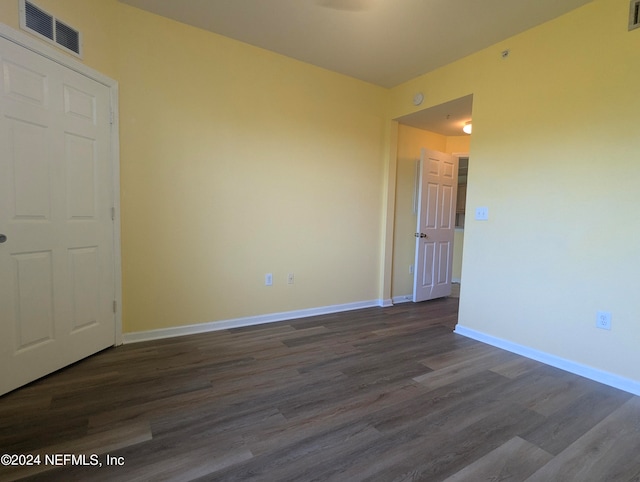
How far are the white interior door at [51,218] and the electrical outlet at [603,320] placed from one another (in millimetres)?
3737

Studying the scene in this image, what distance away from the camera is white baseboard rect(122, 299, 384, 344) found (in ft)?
8.87

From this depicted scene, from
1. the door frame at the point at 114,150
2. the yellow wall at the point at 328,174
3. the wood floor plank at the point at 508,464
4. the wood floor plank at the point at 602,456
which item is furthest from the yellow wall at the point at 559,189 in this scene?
the door frame at the point at 114,150

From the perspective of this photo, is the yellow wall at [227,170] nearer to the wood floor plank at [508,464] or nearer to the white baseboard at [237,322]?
the white baseboard at [237,322]

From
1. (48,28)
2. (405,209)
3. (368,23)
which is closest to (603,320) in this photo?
(405,209)

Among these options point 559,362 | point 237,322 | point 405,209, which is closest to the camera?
point 559,362

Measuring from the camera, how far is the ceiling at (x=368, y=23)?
2.36 metres

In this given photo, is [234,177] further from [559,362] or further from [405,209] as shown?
[559,362]

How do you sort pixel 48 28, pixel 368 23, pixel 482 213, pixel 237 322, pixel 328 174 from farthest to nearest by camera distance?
pixel 328 174
pixel 237 322
pixel 482 213
pixel 368 23
pixel 48 28

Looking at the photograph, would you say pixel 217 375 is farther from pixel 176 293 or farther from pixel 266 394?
pixel 176 293

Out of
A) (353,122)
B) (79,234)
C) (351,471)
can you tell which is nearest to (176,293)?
(79,234)

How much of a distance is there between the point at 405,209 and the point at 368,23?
231cm

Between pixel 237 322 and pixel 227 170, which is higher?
pixel 227 170

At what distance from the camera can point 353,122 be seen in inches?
147

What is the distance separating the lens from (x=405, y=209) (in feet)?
14.0
